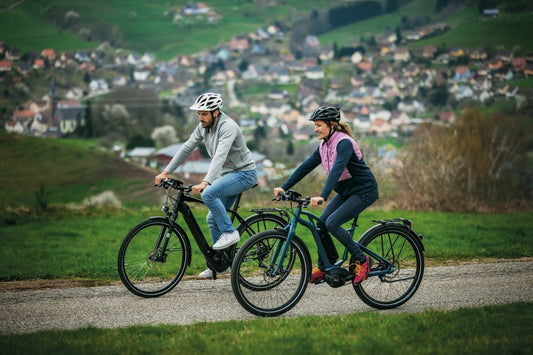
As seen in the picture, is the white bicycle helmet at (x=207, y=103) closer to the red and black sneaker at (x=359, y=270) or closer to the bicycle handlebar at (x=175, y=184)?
the bicycle handlebar at (x=175, y=184)

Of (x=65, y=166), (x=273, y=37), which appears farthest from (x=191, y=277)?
(x=273, y=37)

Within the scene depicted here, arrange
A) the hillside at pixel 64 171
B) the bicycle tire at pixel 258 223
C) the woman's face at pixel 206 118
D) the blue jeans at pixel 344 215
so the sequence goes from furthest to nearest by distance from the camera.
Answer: the hillside at pixel 64 171
the bicycle tire at pixel 258 223
the woman's face at pixel 206 118
the blue jeans at pixel 344 215

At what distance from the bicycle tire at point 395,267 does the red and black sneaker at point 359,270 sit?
19 centimetres

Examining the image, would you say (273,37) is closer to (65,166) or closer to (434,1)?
(434,1)

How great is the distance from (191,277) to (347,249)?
276cm

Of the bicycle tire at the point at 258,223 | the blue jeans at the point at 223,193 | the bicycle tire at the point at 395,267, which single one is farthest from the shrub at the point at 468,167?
the blue jeans at the point at 223,193

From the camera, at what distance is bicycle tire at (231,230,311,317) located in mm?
6438

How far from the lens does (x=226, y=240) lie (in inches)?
287

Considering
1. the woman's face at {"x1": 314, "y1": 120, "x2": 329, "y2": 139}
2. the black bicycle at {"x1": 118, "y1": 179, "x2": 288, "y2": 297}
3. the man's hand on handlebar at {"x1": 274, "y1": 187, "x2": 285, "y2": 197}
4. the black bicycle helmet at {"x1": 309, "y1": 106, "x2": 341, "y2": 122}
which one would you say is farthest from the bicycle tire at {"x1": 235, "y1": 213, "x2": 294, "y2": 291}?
the black bicycle helmet at {"x1": 309, "y1": 106, "x2": 341, "y2": 122}

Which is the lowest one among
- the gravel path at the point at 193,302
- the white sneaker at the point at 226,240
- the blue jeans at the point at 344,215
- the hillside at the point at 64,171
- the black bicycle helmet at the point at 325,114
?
the hillside at the point at 64,171

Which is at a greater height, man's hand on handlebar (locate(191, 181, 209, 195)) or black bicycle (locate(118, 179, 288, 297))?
man's hand on handlebar (locate(191, 181, 209, 195))

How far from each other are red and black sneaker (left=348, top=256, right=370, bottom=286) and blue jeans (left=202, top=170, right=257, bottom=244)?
151 cm

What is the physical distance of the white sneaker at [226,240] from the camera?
7277 millimetres

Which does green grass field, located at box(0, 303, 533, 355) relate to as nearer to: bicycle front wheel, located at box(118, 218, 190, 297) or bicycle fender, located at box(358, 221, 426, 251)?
bicycle fender, located at box(358, 221, 426, 251)
